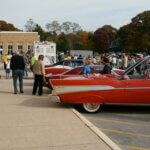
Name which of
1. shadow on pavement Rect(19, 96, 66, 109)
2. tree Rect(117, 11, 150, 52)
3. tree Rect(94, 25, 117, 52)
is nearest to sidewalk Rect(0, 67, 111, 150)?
shadow on pavement Rect(19, 96, 66, 109)

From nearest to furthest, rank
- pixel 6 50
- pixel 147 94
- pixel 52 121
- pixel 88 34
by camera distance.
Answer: pixel 52 121
pixel 147 94
pixel 6 50
pixel 88 34

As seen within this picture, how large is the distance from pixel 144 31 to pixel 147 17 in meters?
3.36

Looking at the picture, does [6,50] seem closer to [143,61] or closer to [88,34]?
[88,34]

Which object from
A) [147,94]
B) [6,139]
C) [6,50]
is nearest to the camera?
[6,139]

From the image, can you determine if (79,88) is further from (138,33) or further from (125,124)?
(138,33)

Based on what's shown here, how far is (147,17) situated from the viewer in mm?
58719

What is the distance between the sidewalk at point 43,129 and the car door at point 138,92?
168cm

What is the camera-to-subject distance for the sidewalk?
443cm

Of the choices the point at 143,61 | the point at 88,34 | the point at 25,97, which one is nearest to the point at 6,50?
the point at 88,34

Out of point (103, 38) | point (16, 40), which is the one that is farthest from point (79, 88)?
point (103, 38)

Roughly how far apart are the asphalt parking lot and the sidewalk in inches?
20.5

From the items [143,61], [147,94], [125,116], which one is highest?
[143,61]

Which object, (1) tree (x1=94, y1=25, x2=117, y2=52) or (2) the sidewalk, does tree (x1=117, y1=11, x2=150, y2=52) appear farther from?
(2) the sidewalk

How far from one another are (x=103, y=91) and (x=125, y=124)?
1.24 metres
